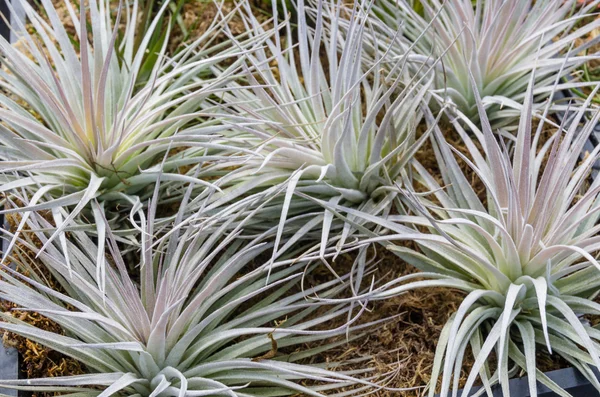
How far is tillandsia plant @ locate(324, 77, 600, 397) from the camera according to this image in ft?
3.25

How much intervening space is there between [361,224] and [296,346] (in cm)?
23

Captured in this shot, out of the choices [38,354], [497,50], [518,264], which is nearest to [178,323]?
[38,354]

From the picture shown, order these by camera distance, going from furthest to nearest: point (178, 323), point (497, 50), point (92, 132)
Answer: point (497, 50) < point (92, 132) < point (178, 323)

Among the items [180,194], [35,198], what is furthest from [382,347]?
[35,198]

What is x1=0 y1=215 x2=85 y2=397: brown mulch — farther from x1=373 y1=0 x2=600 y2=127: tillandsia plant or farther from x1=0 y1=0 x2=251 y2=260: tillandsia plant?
x1=373 y1=0 x2=600 y2=127: tillandsia plant

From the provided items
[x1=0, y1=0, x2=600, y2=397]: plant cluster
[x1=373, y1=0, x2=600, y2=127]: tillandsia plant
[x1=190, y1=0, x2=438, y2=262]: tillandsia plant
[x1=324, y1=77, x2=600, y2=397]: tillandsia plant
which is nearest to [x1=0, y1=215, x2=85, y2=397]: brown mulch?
[x1=0, y1=0, x2=600, y2=397]: plant cluster

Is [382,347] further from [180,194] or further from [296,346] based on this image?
[180,194]

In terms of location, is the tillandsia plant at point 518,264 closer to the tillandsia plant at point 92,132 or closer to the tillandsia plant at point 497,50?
the tillandsia plant at point 497,50

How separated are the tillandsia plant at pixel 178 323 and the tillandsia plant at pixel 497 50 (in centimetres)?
48

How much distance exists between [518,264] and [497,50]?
0.47 m

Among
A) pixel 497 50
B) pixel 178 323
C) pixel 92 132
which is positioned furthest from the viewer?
pixel 497 50

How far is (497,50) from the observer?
4.25ft

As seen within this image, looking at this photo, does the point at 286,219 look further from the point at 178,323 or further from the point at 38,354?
the point at 38,354

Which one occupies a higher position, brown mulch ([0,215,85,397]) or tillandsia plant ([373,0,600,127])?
tillandsia plant ([373,0,600,127])
